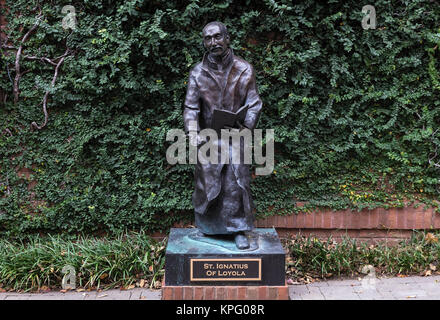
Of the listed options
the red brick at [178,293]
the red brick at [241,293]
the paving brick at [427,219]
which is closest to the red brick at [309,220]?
the paving brick at [427,219]

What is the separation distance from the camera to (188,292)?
148 inches

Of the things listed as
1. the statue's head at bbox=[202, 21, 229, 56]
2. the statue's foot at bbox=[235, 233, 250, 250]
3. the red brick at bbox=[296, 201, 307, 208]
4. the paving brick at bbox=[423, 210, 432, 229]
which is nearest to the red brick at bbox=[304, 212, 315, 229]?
the red brick at bbox=[296, 201, 307, 208]

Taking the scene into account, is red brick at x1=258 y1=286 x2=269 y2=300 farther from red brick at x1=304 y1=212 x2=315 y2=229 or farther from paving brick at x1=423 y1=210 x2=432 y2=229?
paving brick at x1=423 y1=210 x2=432 y2=229

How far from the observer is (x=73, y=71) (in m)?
4.94

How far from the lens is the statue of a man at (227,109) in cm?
383

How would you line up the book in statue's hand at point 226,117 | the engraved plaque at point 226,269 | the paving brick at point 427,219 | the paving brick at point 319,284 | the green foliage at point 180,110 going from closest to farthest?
the book in statue's hand at point 226,117 → the engraved plaque at point 226,269 → the paving brick at point 319,284 → the green foliage at point 180,110 → the paving brick at point 427,219

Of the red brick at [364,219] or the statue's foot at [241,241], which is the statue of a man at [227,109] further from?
the red brick at [364,219]

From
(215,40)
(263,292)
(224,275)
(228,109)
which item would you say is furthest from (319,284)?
(215,40)

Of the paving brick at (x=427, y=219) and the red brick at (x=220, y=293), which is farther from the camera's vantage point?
the paving brick at (x=427, y=219)

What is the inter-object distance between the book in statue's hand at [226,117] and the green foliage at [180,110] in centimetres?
135

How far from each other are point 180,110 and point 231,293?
2.17 metres

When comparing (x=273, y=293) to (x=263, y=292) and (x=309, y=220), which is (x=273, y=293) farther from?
(x=309, y=220)

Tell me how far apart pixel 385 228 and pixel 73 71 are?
4.10m

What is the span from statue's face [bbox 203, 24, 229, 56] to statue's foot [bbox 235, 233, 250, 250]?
1608 mm
